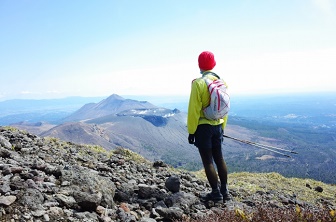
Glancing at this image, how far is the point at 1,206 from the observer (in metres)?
4.94

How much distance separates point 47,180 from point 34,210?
1.56 m

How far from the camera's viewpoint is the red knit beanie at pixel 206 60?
8227 mm

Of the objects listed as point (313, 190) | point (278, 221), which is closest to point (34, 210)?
point (278, 221)

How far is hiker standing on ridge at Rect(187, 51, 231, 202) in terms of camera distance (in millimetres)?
7664

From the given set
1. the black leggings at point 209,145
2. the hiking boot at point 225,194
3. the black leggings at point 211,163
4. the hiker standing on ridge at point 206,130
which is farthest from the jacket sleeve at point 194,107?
the hiking boot at point 225,194

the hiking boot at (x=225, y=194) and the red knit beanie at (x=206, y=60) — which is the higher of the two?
the red knit beanie at (x=206, y=60)

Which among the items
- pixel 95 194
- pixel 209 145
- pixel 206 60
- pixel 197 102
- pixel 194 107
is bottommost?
pixel 95 194

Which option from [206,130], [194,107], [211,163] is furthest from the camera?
[211,163]

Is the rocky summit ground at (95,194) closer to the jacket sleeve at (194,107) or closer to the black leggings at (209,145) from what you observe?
the black leggings at (209,145)

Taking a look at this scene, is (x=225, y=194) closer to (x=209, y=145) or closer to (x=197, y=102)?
(x=209, y=145)

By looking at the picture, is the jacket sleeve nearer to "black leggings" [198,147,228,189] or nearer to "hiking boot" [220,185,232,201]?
"black leggings" [198,147,228,189]

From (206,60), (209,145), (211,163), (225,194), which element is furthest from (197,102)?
(225,194)

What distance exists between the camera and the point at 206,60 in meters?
8.27

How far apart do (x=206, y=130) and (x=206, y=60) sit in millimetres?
1979
